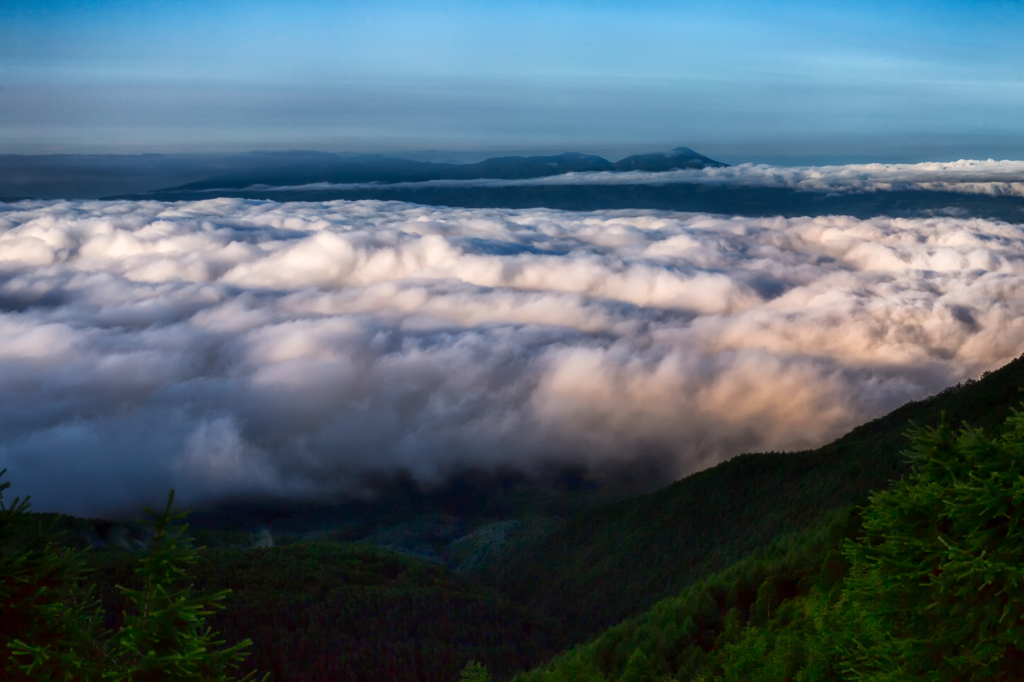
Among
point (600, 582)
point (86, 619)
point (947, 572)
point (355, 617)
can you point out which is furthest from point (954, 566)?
point (600, 582)

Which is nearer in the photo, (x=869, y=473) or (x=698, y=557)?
(x=869, y=473)

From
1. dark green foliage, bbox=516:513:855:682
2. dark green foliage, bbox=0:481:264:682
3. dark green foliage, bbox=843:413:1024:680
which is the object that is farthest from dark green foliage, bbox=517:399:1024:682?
dark green foliage, bbox=0:481:264:682

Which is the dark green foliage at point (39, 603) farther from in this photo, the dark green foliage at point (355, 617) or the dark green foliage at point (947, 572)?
the dark green foliage at point (355, 617)

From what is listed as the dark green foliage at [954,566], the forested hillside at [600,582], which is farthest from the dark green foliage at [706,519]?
the dark green foliage at [954,566]

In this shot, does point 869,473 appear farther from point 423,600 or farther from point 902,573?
point 902,573

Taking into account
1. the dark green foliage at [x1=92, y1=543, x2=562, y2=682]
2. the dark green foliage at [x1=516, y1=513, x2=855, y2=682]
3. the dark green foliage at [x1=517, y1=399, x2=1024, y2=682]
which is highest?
the dark green foliage at [x1=517, y1=399, x2=1024, y2=682]

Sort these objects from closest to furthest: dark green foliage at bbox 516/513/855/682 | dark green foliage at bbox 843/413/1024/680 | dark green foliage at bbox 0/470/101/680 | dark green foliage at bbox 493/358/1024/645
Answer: dark green foliage at bbox 0/470/101/680 → dark green foliage at bbox 843/413/1024/680 → dark green foliage at bbox 516/513/855/682 → dark green foliage at bbox 493/358/1024/645

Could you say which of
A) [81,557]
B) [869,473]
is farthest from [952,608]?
[869,473]

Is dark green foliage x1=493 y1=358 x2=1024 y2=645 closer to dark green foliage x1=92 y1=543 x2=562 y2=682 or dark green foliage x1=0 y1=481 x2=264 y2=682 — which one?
dark green foliage x1=92 y1=543 x2=562 y2=682
